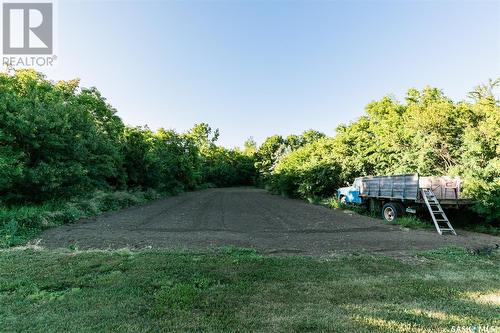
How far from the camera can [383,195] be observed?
1382 centimetres

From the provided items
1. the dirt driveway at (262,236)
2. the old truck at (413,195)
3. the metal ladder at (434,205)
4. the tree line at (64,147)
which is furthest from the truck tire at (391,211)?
the tree line at (64,147)

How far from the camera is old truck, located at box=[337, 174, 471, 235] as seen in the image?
11.6 meters

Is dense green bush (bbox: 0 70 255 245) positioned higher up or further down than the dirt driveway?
higher up

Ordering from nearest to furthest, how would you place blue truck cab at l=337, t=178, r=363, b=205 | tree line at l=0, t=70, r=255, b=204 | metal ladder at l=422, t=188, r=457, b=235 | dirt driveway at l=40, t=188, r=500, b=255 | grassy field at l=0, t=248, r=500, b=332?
grassy field at l=0, t=248, r=500, b=332, dirt driveway at l=40, t=188, r=500, b=255, metal ladder at l=422, t=188, r=457, b=235, tree line at l=0, t=70, r=255, b=204, blue truck cab at l=337, t=178, r=363, b=205

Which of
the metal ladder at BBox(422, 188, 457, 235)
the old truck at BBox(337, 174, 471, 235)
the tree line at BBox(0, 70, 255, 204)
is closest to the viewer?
the metal ladder at BBox(422, 188, 457, 235)

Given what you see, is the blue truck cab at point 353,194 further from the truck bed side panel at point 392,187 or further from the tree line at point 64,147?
the tree line at point 64,147

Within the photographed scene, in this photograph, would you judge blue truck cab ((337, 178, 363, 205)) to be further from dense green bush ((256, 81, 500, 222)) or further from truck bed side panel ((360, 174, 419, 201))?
dense green bush ((256, 81, 500, 222))

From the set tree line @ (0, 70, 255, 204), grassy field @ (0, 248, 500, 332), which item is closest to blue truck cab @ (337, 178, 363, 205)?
grassy field @ (0, 248, 500, 332)

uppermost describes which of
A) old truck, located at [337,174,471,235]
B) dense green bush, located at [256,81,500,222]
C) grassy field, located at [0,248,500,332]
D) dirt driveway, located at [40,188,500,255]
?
dense green bush, located at [256,81,500,222]

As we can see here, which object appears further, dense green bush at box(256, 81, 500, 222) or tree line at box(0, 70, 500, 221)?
tree line at box(0, 70, 500, 221)

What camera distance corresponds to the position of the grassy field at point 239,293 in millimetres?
3686

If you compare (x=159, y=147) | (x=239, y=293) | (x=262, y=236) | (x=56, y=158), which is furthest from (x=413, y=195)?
(x=159, y=147)

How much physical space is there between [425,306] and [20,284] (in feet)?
20.5

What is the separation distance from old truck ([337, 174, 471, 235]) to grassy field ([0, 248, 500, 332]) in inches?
205
